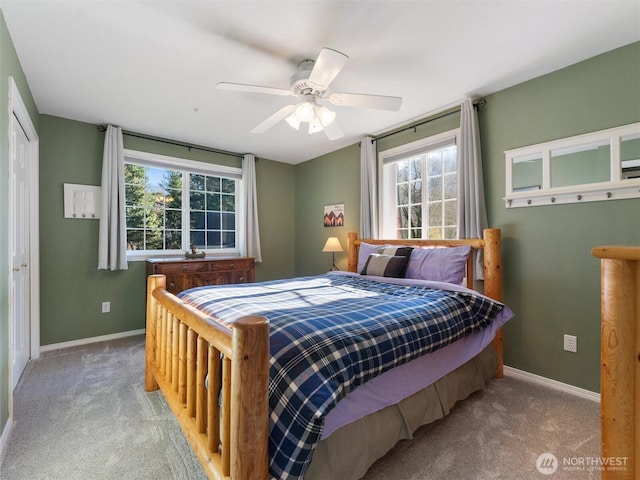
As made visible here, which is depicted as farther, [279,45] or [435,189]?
[435,189]

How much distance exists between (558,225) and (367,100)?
179 cm

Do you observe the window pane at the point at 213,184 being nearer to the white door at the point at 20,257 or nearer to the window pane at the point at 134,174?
the window pane at the point at 134,174

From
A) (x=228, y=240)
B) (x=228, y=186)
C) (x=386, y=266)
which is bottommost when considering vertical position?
(x=386, y=266)

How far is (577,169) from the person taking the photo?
229 cm

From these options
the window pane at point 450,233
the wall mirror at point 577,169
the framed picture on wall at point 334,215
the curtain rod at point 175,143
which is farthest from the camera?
the framed picture on wall at point 334,215

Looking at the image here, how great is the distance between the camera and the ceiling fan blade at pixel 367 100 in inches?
82.4

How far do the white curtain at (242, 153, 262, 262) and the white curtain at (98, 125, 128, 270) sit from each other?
1.53 metres

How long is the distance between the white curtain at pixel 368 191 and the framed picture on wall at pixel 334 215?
1.78 ft

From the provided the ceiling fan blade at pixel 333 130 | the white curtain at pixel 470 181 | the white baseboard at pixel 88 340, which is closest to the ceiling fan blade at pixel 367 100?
the ceiling fan blade at pixel 333 130

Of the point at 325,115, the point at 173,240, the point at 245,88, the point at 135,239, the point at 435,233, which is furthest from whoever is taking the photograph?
the point at 173,240

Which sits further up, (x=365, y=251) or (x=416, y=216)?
(x=416, y=216)

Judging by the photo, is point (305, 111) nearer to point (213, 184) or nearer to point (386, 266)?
point (386, 266)

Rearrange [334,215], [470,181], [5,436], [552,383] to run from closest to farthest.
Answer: [5,436] < [552,383] < [470,181] < [334,215]

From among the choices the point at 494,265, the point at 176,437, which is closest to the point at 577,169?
the point at 494,265
